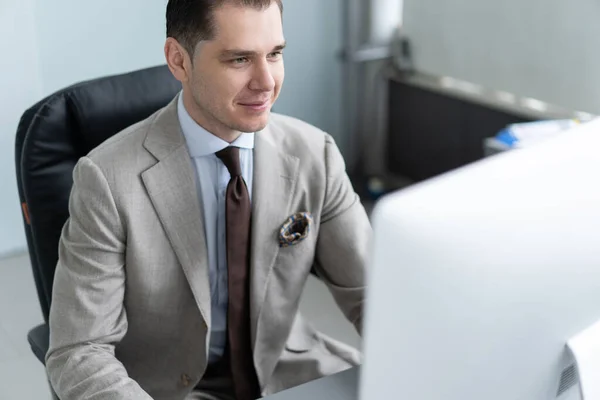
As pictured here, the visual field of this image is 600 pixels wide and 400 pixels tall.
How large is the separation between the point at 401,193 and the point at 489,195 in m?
0.09

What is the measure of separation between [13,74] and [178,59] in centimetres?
187

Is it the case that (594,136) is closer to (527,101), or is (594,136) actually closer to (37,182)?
(37,182)

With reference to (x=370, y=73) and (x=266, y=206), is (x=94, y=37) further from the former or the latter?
(x=266, y=206)

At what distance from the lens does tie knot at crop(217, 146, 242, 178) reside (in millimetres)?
1423

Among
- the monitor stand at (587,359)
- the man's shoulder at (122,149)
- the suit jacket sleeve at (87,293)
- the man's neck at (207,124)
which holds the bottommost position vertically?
the suit jacket sleeve at (87,293)

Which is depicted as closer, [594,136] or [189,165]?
[594,136]

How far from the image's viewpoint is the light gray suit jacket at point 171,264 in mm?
1310

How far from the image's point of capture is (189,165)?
1.41 meters

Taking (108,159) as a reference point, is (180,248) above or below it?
below

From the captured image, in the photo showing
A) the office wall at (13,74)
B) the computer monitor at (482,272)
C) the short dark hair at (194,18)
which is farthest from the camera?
the office wall at (13,74)

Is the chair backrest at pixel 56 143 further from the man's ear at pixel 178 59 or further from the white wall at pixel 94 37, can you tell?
the white wall at pixel 94 37

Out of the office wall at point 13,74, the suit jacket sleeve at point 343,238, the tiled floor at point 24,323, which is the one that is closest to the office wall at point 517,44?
the tiled floor at point 24,323

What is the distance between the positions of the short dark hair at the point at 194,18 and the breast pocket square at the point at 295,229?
36 cm

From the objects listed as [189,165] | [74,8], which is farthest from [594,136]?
[74,8]
